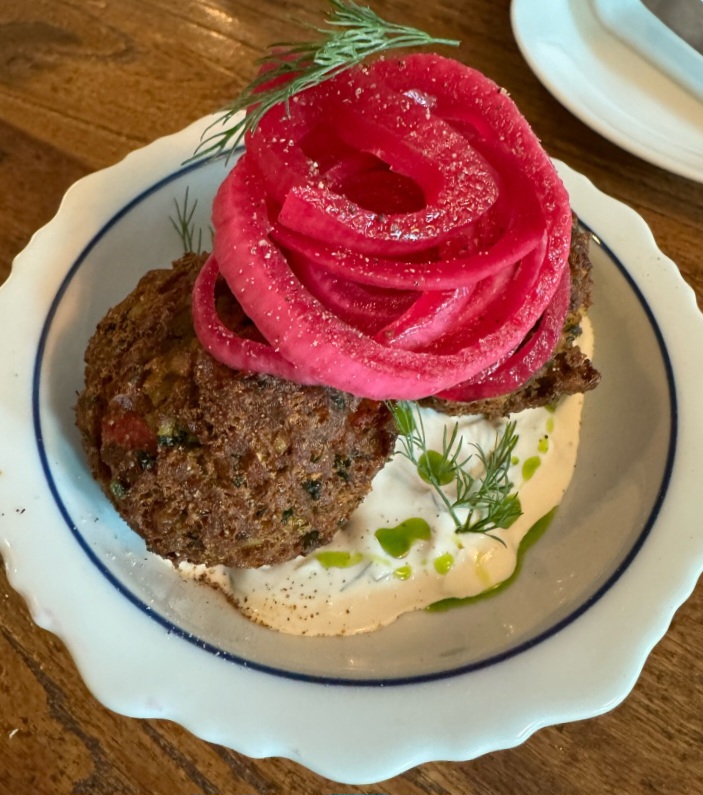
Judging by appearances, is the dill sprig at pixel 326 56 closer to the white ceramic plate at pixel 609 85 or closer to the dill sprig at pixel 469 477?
the dill sprig at pixel 469 477

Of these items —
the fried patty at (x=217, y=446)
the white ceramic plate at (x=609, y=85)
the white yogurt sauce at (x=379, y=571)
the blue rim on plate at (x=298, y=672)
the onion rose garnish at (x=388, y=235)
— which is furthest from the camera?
the white ceramic plate at (x=609, y=85)

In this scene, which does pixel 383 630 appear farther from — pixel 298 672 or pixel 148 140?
pixel 148 140

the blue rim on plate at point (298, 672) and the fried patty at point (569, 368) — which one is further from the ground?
the fried patty at point (569, 368)

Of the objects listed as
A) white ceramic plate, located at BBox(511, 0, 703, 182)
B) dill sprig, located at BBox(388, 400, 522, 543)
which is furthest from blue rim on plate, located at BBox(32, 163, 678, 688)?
white ceramic plate, located at BBox(511, 0, 703, 182)

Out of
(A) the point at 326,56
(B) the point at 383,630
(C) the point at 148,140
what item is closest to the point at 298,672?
→ (B) the point at 383,630

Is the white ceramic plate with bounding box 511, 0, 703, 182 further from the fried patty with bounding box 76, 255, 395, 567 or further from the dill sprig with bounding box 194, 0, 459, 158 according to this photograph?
the fried patty with bounding box 76, 255, 395, 567

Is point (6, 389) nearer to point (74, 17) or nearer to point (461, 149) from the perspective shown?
point (461, 149)

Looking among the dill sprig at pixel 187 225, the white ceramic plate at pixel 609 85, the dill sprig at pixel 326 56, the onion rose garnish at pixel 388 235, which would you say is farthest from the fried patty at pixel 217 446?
the white ceramic plate at pixel 609 85

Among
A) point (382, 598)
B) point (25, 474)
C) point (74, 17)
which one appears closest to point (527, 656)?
point (382, 598)
